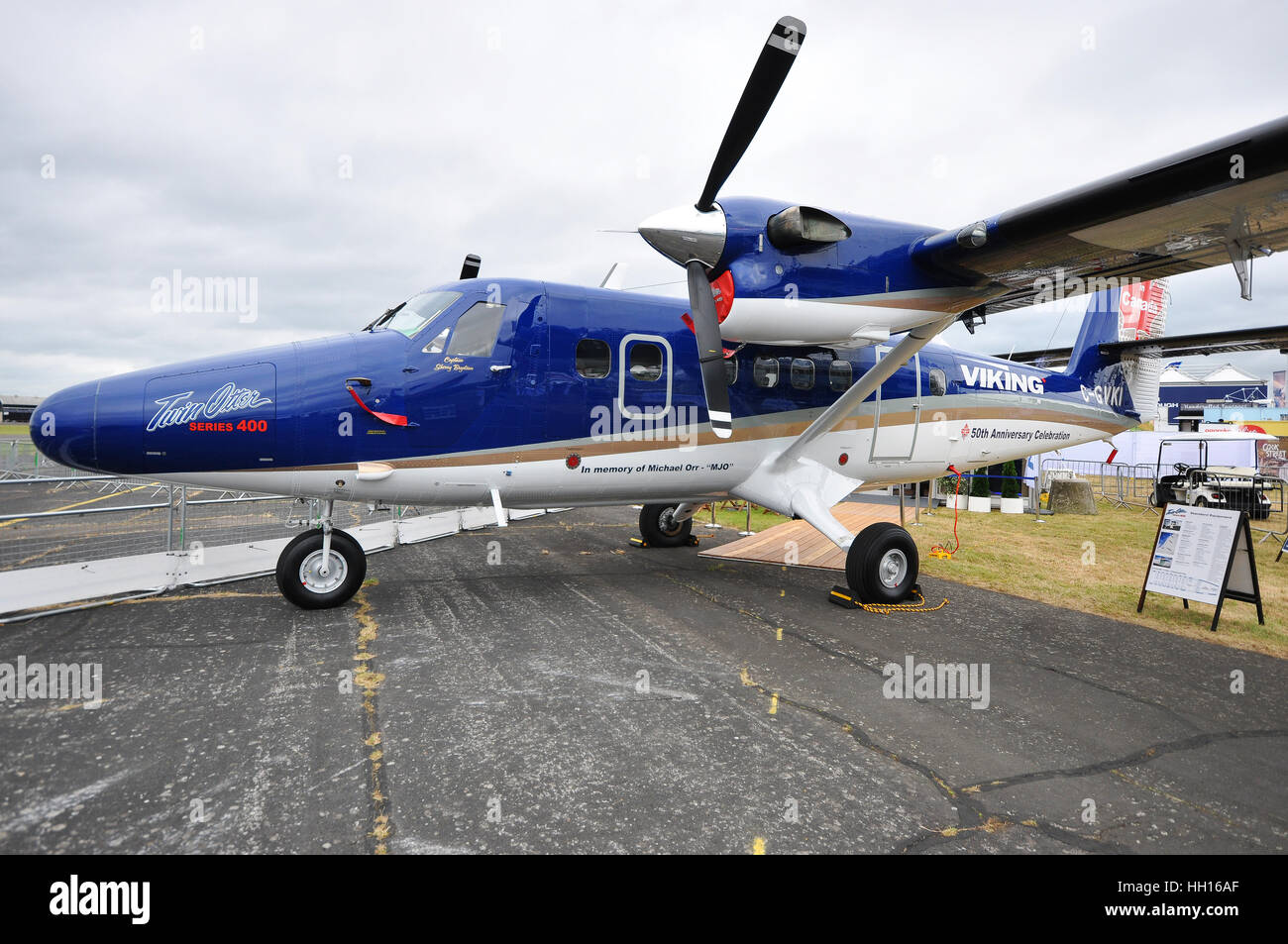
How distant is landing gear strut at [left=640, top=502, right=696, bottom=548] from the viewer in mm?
10695

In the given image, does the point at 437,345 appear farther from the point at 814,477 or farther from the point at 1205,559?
the point at 1205,559

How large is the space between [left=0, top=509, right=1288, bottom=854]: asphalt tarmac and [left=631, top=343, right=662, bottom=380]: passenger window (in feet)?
9.00

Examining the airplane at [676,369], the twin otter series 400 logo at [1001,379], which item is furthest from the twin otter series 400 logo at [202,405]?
the twin otter series 400 logo at [1001,379]

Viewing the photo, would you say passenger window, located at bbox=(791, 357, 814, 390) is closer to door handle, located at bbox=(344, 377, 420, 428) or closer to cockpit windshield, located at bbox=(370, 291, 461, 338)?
cockpit windshield, located at bbox=(370, 291, 461, 338)

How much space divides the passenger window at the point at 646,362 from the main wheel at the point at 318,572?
364 cm

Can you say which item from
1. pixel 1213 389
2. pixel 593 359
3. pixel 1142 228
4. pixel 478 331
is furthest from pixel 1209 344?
pixel 1213 389

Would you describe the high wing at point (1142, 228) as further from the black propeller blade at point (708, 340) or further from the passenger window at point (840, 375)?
the black propeller blade at point (708, 340)

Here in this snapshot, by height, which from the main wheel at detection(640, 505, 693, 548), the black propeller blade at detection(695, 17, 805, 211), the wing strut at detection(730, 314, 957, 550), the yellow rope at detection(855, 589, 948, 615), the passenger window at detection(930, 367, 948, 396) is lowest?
the yellow rope at detection(855, 589, 948, 615)

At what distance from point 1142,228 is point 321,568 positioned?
8.35m

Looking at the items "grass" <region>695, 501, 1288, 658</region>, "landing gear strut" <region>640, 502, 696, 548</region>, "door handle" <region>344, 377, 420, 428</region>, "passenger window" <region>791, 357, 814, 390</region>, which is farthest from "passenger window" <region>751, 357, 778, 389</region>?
"door handle" <region>344, 377, 420, 428</region>

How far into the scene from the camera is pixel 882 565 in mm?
7207

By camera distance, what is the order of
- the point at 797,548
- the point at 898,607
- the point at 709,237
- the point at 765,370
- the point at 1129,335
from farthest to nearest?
1. the point at 1129,335
2. the point at 797,548
3. the point at 765,370
4. the point at 898,607
5. the point at 709,237
